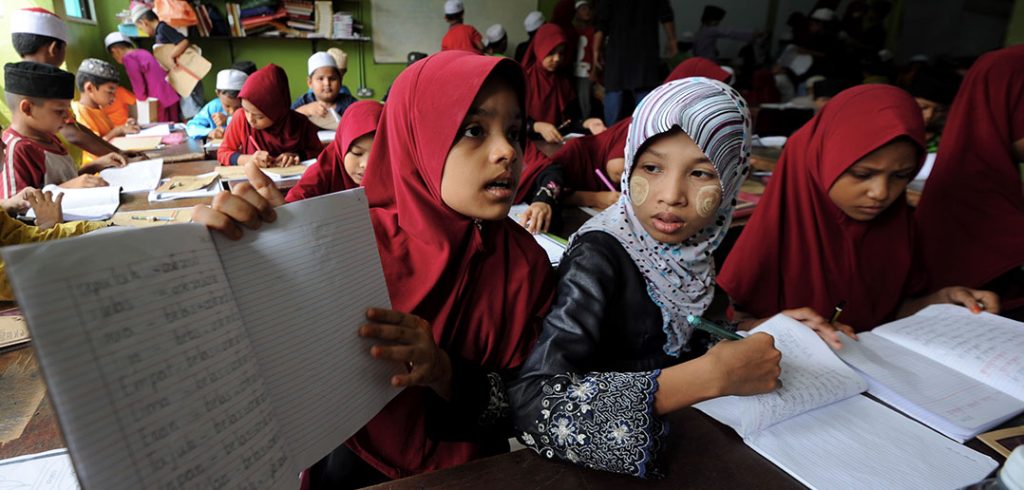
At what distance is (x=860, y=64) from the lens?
6418 millimetres

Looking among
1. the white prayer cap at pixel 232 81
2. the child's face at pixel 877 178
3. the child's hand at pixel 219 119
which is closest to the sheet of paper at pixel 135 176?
the white prayer cap at pixel 232 81

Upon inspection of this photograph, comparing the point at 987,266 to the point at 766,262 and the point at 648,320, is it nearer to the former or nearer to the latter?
the point at 766,262

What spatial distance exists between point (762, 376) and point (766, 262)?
2.56ft

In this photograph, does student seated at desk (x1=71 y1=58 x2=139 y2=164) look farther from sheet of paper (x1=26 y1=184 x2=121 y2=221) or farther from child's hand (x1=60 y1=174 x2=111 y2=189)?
sheet of paper (x1=26 y1=184 x2=121 y2=221)

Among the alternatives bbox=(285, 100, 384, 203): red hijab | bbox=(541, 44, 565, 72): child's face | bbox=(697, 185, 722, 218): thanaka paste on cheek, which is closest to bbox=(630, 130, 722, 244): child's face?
bbox=(697, 185, 722, 218): thanaka paste on cheek

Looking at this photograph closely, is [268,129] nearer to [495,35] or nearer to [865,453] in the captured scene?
[865,453]

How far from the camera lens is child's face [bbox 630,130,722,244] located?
873 mm

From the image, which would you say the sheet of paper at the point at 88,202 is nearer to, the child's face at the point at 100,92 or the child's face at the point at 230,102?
the child's face at the point at 230,102

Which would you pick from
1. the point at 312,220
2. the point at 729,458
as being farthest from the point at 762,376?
the point at 312,220

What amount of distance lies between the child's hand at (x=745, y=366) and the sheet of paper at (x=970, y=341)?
19.5 inches

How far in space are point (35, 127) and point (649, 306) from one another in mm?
2712

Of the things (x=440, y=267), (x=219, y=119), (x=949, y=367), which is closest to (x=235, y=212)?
(x=440, y=267)

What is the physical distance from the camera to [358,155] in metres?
1.93

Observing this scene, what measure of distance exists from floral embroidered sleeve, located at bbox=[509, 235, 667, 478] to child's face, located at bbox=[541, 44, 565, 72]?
3583 mm
